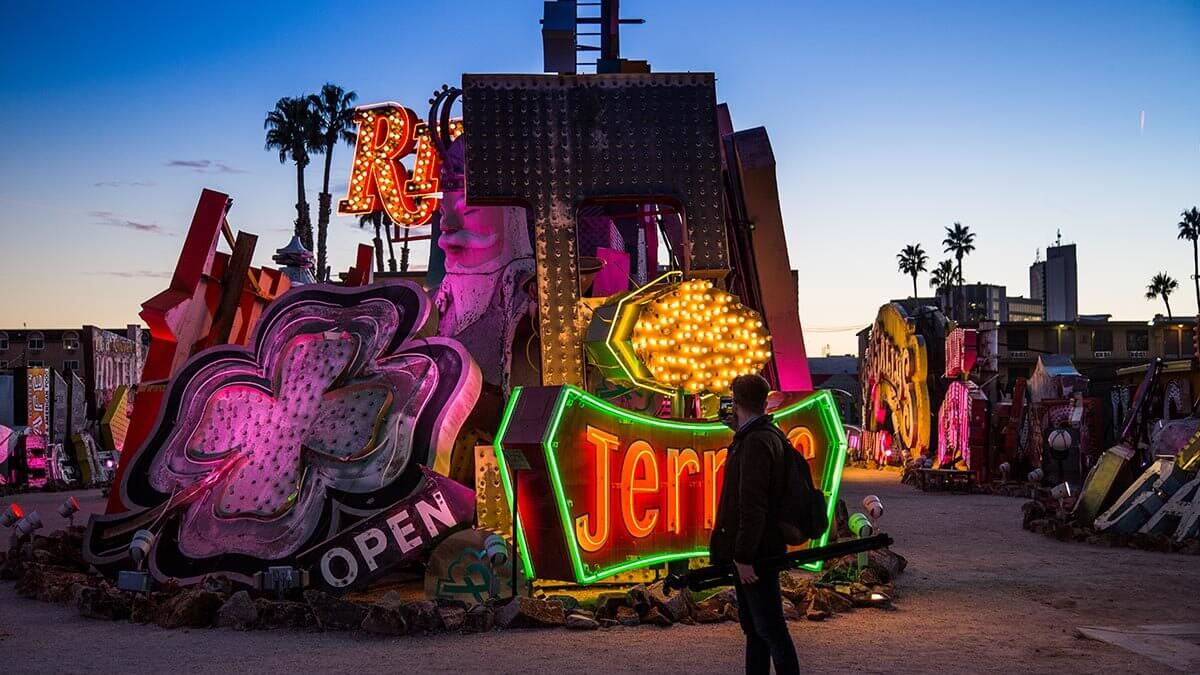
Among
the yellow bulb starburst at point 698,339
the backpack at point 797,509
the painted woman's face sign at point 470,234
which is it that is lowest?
the backpack at point 797,509

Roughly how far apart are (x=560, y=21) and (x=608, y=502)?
11.6 metres

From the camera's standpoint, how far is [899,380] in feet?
116

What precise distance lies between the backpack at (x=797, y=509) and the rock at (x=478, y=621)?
13.6 feet

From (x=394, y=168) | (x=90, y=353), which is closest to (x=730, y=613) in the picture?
(x=394, y=168)

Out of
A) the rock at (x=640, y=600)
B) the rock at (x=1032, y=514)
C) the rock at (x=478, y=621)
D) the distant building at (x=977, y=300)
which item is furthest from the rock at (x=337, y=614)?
the distant building at (x=977, y=300)

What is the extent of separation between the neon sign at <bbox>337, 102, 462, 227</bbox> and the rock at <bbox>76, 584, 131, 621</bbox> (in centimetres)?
922

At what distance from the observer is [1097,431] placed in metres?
26.0

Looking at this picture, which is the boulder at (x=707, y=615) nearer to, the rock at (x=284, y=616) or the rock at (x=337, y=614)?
the rock at (x=337, y=614)

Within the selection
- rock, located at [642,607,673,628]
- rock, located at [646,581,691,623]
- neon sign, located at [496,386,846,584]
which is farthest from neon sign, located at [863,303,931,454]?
rock, located at [642,607,673,628]

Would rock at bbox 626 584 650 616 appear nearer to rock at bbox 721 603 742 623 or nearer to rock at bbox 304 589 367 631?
rock at bbox 721 603 742 623

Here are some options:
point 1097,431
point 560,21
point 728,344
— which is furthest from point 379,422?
point 1097,431

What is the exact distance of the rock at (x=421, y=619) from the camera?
916cm

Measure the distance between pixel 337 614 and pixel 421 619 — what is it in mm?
694

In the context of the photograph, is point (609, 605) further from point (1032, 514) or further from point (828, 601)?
point (1032, 514)
